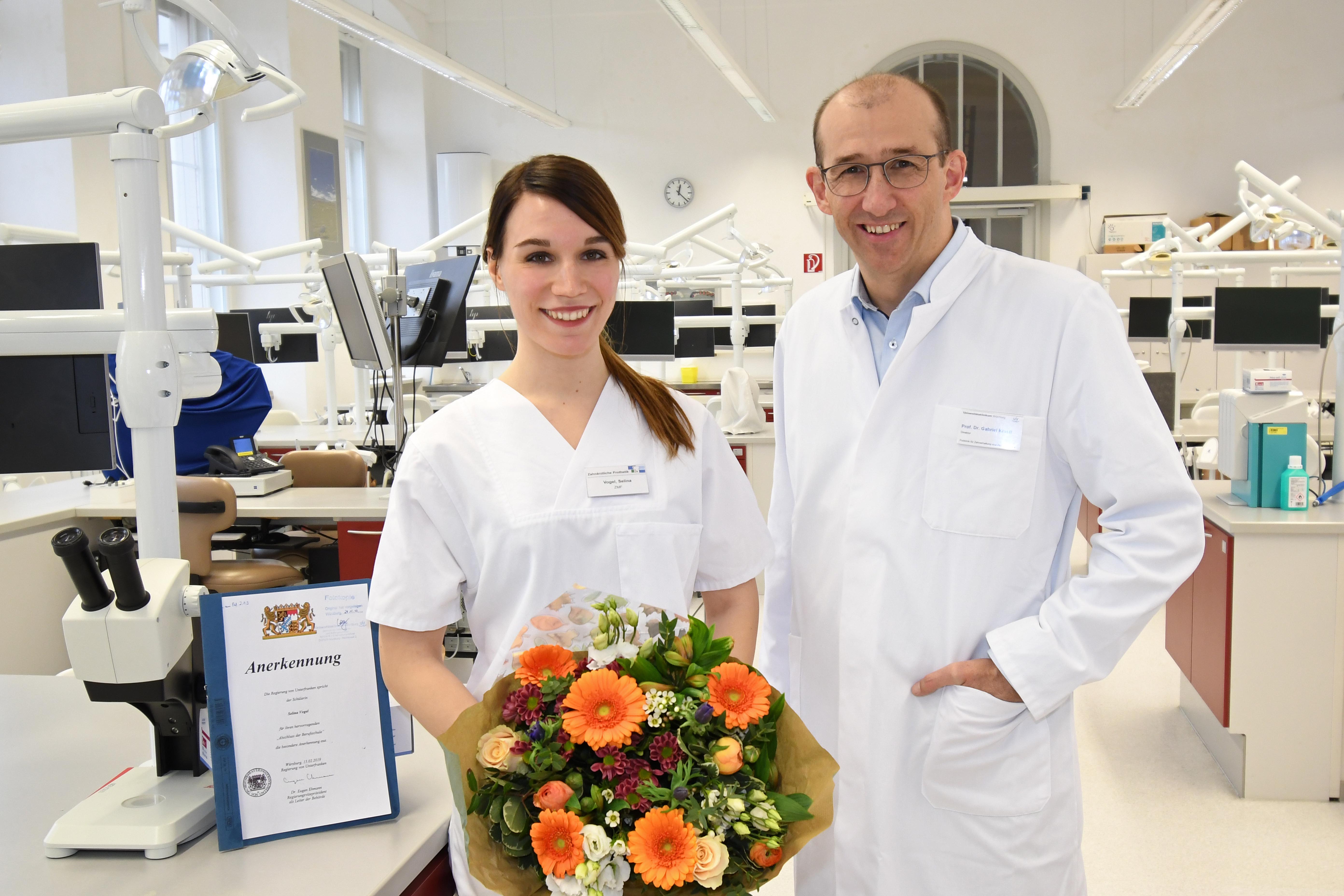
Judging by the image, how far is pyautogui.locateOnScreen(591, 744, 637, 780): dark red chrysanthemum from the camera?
790 millimetres

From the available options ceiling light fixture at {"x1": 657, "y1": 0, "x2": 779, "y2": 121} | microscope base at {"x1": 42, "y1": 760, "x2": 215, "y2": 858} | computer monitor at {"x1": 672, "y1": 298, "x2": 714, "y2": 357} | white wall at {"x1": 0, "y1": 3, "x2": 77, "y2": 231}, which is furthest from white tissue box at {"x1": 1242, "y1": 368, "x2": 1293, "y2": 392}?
white wall at {"x1": 0, "y1": 3, "x2": 77, "y2": 231}

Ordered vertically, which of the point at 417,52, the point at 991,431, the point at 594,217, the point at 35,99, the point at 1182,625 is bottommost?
the point at 1182,625

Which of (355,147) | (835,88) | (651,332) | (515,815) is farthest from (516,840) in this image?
(355,147)

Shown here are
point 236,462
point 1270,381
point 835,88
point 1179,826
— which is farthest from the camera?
point 835,88

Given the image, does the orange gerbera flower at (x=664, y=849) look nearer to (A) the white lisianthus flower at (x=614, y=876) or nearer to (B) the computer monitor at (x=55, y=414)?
(A) the white lisianthus flower at (x=614, y=876)

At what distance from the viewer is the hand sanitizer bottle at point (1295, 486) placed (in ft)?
9.92

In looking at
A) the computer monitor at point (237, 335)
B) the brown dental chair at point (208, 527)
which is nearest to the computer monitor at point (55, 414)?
the brown dental chair at point (208, 527)

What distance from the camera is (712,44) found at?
7.89 m

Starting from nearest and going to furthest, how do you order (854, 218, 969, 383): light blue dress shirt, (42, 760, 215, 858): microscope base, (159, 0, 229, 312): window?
(42, 760, 215, 858): microscope base → (854, 218, 969, 383): light blue dress shirt → (159, 0, 229, 312): window

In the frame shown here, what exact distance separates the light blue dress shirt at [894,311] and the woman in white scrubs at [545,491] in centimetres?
37

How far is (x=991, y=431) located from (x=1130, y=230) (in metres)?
10.0

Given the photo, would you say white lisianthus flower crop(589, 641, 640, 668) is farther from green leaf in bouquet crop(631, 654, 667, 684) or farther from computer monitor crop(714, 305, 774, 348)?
computer monitor crop(714, 305, 774, 348)

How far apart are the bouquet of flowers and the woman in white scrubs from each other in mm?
340

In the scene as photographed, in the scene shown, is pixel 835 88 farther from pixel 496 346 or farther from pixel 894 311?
pixel 894 311
